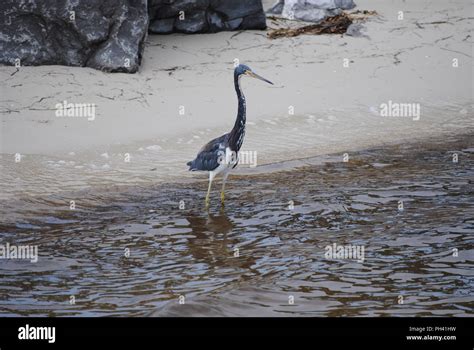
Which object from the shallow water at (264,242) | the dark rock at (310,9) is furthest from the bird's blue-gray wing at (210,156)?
the dark rock at (310,9)

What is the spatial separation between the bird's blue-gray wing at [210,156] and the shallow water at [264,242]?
14.1 inches

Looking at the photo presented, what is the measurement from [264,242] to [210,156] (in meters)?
1.43

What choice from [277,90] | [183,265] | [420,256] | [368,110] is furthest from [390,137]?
[183,265]

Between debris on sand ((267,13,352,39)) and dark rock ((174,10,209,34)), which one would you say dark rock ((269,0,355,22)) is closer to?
debris on sand ((267,13,352,39))

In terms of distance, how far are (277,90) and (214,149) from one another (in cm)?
245

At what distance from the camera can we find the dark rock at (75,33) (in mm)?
10180

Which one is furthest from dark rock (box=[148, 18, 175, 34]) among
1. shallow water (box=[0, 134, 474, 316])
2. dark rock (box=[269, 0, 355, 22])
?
shallow water (box=[0, 134, 474, 316])

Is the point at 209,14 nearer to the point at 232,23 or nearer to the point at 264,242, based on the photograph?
the point at 232,23

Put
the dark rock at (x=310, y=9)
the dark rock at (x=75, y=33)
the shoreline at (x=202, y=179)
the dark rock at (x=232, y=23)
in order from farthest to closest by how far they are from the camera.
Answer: the dark rock at (x=310, y=9) < the dark rock at (x=232, y=23) < the dark rock at (x=75, y=33) < the shoreline at (x=202, y=179)

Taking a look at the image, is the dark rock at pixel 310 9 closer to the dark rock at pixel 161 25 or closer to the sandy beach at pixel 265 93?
the sandy beach at pixel 265 93

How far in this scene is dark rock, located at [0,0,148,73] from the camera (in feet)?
33.4

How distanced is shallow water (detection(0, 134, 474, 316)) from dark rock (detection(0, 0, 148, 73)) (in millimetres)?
2347

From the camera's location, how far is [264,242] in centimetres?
720
